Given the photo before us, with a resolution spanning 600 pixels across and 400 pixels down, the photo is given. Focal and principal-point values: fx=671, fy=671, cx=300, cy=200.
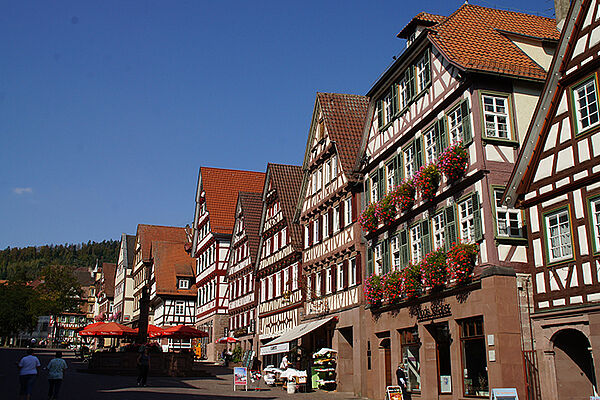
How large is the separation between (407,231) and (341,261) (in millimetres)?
6381

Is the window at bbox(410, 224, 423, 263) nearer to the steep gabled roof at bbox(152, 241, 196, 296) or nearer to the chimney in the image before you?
the chimney

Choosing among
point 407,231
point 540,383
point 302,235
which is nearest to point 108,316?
point 302,235

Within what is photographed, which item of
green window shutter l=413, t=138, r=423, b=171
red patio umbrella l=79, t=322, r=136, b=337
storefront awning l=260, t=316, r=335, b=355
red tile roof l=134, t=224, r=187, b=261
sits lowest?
storefront awning l=260, t=316, r=335, b=355

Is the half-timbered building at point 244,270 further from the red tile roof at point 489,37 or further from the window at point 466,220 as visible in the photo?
the window at point 466,220

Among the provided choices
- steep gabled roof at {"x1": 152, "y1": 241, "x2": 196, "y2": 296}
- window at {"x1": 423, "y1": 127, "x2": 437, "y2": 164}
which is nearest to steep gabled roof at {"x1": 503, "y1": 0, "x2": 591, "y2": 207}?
window at {"x1": 423, "y1": 127, "x2": 437, "y2": 164}

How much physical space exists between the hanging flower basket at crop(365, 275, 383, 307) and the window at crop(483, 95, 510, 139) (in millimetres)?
7425

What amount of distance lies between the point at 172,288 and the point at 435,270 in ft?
143

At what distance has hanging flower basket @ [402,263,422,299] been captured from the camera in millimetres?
20984

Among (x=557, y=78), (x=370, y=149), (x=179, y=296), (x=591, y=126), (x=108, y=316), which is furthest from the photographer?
(x=108, y=316)

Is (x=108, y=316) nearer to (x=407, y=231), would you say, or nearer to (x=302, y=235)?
(x=302, y=235)

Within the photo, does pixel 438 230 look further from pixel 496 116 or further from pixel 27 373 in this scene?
pixel 27 373

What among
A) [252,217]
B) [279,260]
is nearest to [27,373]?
[279,260]

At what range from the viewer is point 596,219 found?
49.8ft

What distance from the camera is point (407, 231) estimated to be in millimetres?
22562
